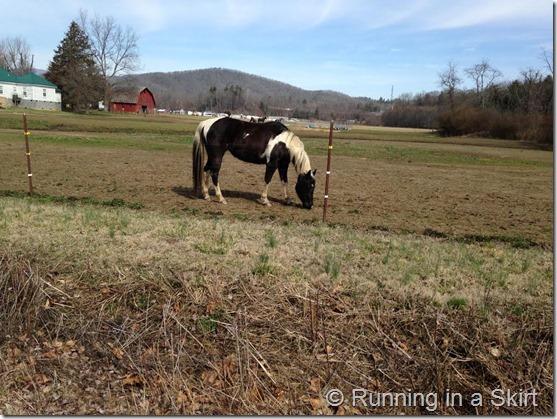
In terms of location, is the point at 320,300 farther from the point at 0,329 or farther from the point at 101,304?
the point at 0,329

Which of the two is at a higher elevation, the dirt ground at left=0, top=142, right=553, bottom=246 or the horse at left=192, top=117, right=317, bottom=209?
the horse at left=192, top=117, right=317, bottom=209

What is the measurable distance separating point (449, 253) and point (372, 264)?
Answer: 5.34 feet

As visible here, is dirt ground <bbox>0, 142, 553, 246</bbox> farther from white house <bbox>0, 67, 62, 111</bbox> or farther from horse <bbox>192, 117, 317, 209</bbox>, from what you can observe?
white house <bbox>0, 67, 62, 111</bbox>

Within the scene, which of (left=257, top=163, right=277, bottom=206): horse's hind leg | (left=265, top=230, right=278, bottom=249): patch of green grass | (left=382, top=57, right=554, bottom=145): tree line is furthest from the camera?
(left=382, top=57, right=554, bottom=145): tree line

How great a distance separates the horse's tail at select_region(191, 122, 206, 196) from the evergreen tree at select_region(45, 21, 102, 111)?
65.6m

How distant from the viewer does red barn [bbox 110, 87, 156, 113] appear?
89.4m

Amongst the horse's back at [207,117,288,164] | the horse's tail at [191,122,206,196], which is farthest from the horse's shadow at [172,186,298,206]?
the horse's back at [207,117,288,164]

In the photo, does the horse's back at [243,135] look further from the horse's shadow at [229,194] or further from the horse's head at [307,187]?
the horse's shadow at [229,194]

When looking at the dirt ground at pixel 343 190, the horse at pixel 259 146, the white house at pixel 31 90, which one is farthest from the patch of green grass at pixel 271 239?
the white house at pixel 31 90

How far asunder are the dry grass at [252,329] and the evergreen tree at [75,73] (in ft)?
232

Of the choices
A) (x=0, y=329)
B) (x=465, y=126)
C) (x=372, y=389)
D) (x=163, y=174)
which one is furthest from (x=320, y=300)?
(x=465, y=126)

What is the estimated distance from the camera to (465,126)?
209ft

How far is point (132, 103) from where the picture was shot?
92125 millimetres

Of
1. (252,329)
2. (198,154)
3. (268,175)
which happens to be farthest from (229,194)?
(252,329)
